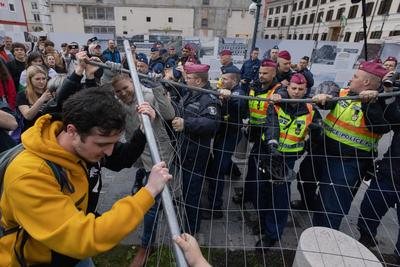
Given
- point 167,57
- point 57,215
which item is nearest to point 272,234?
point 57,215

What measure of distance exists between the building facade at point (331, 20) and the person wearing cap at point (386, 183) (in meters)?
28.4

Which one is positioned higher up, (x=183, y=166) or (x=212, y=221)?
(x=183, y=166)

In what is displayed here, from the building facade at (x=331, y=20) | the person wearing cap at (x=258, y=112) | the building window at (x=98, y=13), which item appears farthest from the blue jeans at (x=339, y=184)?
the building window at (x=98, y=13)

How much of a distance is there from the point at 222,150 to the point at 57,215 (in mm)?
2487

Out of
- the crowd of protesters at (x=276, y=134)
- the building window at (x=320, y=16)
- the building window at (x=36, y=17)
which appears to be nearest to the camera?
the crowd of protesters at (x=276, y=134)

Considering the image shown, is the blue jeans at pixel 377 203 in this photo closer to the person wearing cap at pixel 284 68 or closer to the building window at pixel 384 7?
the person wearing cap at pixel 284 68

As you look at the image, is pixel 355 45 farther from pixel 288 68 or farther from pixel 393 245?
pixel 393 245

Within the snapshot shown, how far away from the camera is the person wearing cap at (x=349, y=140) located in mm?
2676

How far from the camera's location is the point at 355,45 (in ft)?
34.1

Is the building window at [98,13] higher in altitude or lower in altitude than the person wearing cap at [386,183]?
higher

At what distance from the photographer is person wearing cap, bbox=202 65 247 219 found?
11.0ft

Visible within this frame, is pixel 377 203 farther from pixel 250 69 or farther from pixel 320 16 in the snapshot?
pixel 320 16

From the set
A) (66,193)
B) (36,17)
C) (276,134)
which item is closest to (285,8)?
(36,17)

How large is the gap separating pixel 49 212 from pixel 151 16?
51.2 meters
